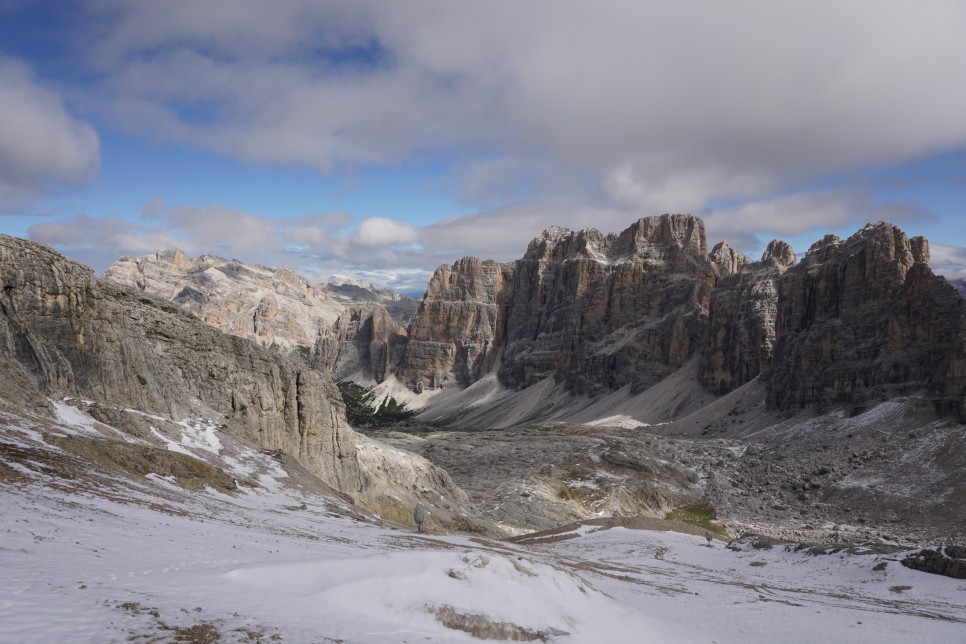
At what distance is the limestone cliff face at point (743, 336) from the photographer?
Answer: 183 m

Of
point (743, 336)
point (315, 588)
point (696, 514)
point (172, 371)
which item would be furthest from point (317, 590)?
point (743, 336)

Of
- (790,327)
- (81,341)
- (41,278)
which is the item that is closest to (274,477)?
(81,341)

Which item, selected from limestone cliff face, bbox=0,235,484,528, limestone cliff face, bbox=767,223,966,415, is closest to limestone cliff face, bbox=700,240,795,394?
limestone cliff face, bbox=767,223,966,415

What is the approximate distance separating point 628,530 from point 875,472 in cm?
5837

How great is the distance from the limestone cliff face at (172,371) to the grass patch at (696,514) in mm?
32619

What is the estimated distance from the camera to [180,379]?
4762 centimetres

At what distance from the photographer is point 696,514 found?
87.8 m

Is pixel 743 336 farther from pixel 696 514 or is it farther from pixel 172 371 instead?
pixel 172 371

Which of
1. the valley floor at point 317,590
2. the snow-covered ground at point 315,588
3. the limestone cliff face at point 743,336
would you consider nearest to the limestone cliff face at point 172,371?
the snow-covered ground at point 315,588

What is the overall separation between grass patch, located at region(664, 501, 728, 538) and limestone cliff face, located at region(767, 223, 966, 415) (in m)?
47.4

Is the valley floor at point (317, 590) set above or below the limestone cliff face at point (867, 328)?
below

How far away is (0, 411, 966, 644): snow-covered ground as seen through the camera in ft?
43.0

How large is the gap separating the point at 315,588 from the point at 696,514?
79.6m

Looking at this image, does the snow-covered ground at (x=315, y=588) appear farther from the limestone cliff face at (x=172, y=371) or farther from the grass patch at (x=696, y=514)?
the grass patch at (x=696, y=514)
